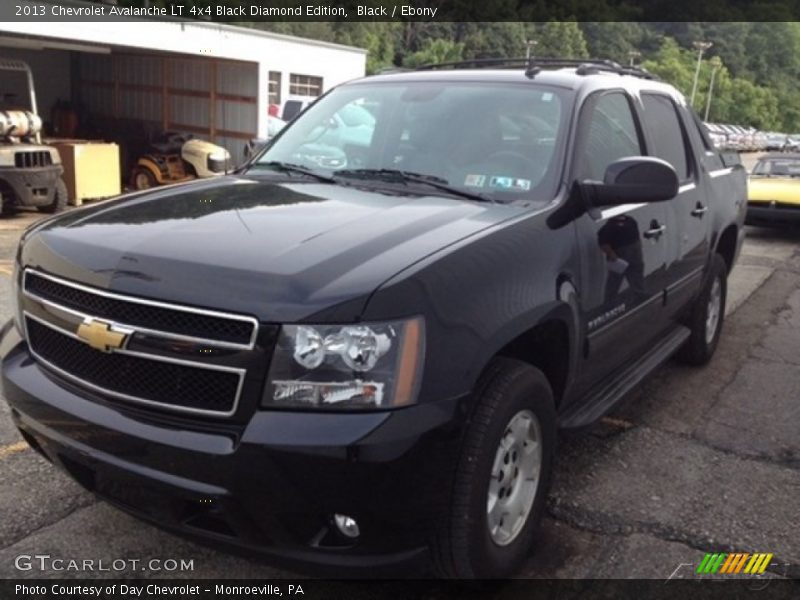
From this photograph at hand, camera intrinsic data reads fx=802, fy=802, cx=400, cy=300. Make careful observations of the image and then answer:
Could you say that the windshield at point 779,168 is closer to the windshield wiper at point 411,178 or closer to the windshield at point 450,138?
the windshield at point 450,138

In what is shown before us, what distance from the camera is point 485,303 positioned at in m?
2.59

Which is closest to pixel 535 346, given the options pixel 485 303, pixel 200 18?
pixel 485 303

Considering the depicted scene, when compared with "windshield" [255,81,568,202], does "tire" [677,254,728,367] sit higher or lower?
lower

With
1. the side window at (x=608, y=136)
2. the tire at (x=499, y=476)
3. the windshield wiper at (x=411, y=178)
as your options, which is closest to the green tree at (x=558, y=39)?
the side window at (x=608, y=136)

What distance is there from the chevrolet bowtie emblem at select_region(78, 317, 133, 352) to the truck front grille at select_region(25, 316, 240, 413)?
0.04m

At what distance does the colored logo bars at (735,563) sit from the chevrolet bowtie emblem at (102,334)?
2302 millimetres

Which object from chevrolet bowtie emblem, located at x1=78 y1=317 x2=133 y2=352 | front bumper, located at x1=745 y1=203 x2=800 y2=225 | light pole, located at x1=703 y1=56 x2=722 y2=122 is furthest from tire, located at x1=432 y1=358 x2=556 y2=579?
light pole, located at x1=703 y1=56 x2=722 y2=122

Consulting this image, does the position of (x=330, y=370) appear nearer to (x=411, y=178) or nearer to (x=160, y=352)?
(x=160, y=352)

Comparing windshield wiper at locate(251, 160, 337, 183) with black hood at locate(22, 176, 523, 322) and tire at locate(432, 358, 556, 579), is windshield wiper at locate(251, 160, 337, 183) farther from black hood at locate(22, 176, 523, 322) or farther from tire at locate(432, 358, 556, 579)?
tire at locate(432, 358, 556, 579)

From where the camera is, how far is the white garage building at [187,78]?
54.3 ft

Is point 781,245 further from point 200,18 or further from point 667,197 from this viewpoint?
point 200,18

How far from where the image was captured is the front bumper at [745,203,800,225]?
12672 mm

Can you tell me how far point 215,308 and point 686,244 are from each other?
3.13 metres

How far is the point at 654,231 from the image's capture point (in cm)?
396
